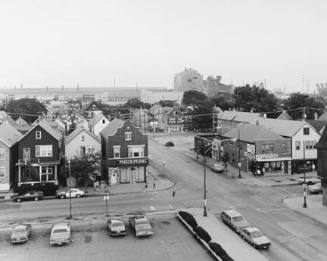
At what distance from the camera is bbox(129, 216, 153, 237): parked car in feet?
117

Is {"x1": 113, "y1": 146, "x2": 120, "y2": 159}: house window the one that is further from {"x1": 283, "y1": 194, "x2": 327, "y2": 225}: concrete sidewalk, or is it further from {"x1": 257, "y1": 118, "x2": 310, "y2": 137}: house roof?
{"x1": 257, "y1": 118, "x2": 310, "y2": 137}: house roof

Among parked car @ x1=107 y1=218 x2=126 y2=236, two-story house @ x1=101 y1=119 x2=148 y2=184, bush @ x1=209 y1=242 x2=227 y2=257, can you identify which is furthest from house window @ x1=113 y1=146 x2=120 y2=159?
bush @ x1=209 y1=242 x2=227 y2=257

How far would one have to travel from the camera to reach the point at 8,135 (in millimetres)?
60000

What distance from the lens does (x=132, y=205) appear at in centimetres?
4769

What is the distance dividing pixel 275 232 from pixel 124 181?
27.5 m

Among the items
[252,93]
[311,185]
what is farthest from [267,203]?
[252,93]

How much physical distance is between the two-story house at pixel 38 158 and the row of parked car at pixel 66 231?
687 inches

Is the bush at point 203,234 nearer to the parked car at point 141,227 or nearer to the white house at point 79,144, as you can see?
the parked car at point 141,227

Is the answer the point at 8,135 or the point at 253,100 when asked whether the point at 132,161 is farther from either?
the point at 253,100

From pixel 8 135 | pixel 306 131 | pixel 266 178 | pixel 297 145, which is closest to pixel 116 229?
pixel 8 135

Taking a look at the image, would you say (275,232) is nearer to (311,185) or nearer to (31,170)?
(311,185)

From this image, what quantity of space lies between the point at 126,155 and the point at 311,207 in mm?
26228

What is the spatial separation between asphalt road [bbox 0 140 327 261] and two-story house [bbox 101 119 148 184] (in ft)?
19.5

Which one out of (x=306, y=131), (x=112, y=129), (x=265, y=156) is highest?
(x=112, y=129)
